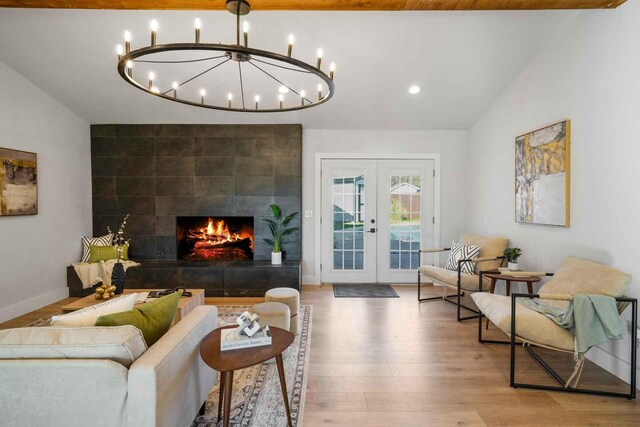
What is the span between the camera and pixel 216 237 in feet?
16.9

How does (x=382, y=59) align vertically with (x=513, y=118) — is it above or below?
above

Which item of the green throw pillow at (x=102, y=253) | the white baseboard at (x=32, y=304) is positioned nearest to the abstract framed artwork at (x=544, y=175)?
the green throw pillow at (x=102, y=253)

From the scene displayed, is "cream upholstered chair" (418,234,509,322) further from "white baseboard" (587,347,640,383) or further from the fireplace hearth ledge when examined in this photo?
the fireplace hearth ledge

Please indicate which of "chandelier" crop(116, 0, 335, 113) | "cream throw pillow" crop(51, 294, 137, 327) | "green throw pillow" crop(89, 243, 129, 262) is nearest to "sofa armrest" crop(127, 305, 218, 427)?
"cream throw pillow" crop(51, 294, 137, 327)

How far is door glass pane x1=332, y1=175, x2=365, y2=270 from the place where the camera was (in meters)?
5.26

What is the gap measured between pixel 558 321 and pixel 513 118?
8.58 ft

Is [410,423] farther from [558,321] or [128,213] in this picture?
[128,213]

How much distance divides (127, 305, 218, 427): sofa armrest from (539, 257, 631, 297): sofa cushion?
283 centimetres

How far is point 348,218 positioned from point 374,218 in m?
0.42

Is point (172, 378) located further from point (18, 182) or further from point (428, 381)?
point (18, 182)

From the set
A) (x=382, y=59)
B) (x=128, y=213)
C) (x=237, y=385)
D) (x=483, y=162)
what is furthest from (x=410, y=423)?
(x=128, y=213)

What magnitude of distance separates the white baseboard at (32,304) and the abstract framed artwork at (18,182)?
106 centimetres

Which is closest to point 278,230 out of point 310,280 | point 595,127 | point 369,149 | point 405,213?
point 310,280

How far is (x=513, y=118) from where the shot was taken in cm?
401
